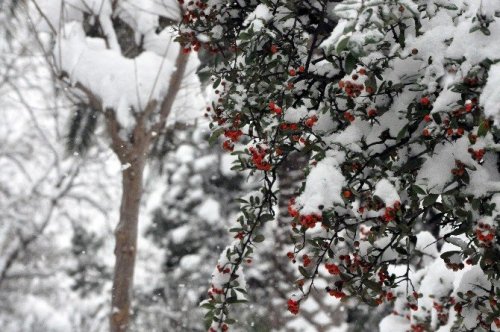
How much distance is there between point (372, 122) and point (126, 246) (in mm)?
3925

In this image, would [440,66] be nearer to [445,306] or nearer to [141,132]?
[445,306]

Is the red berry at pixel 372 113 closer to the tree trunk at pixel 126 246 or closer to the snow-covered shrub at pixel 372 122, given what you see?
the snow-covered shrub at pixel 372 122

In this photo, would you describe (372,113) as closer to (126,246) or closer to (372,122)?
(372,122)

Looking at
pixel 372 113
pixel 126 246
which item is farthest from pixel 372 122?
pixel 126 246

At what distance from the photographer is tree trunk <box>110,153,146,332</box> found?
204 inches

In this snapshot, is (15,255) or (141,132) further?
(15,255)

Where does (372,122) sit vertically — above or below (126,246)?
below

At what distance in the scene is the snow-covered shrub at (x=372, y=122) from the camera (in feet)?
4.95

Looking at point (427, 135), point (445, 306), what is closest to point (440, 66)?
point (427, 135)

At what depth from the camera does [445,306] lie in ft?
10.6

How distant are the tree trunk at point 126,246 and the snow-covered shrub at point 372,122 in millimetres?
3057

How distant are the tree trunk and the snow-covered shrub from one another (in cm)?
306

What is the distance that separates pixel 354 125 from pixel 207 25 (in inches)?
34.4

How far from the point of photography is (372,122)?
1864mm
